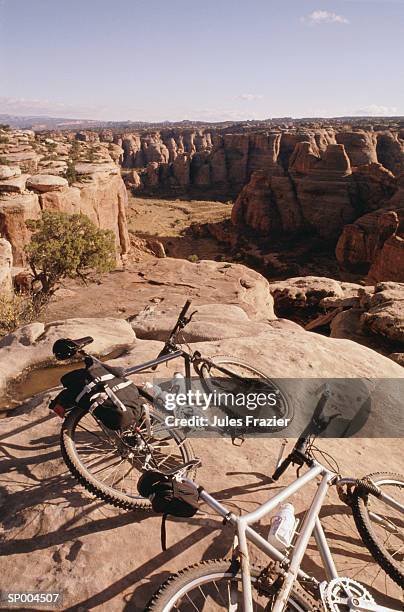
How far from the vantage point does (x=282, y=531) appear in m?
2.37

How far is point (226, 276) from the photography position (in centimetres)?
1812

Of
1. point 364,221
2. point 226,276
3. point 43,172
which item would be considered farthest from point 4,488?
point 364,221

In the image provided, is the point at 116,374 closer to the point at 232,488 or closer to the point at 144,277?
the point at 232,488

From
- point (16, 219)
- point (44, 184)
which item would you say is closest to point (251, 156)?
point (44, 184)

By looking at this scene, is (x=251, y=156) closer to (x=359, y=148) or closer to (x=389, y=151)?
(x=359, y=148)

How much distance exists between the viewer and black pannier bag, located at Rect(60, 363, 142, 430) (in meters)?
3.25

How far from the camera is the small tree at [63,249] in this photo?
1420 centimetres

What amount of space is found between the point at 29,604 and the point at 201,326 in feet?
20.7

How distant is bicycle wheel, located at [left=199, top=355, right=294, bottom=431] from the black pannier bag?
1.64m

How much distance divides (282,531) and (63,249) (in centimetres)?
1361

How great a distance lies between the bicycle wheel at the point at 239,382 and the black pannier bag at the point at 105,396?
5.39ft

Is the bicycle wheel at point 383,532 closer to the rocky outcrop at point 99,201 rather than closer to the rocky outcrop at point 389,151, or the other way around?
the rocky outcrop at point 99,201

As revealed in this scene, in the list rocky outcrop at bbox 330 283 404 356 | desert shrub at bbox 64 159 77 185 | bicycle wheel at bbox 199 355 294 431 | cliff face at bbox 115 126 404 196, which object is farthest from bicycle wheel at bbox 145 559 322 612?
cliff face at bbox 115 126 404 196

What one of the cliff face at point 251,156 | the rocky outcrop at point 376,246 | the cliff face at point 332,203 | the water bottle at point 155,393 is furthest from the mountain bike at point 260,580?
the cliff face at point 251,156
